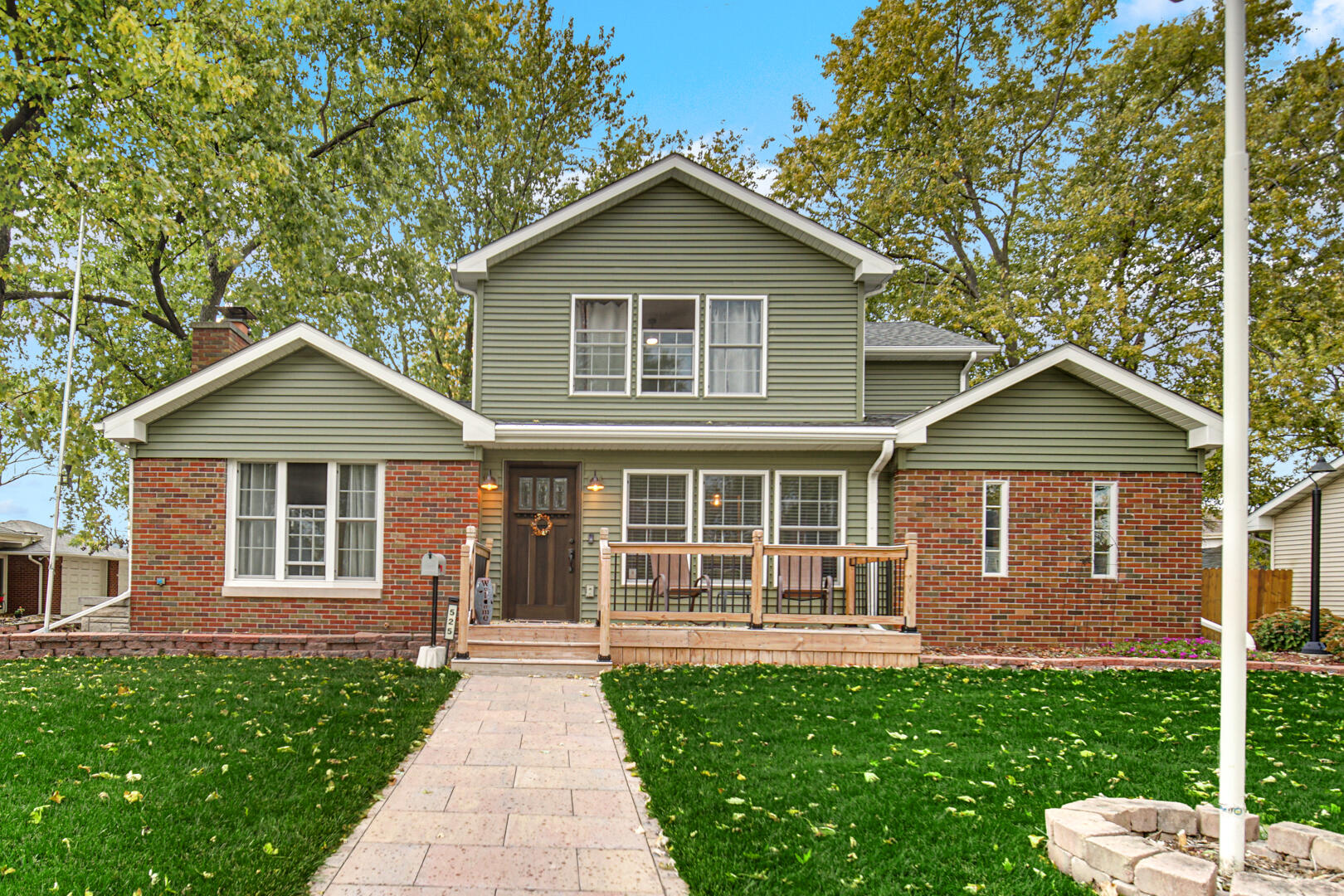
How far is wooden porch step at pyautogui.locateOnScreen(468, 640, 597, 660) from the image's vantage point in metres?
8.91

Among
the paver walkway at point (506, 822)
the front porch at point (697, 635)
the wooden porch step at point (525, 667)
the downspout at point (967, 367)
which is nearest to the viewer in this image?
the paver walkway at point (506, 822)

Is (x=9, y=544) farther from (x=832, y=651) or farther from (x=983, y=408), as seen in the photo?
(x=983, y=408)

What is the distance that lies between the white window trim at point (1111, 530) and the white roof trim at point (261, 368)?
26.3ft

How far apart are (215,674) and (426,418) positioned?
12.9 feet

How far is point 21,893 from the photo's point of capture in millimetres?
3227

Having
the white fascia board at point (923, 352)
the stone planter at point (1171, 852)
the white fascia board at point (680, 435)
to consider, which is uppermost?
the white fascia board at point (923, 352)

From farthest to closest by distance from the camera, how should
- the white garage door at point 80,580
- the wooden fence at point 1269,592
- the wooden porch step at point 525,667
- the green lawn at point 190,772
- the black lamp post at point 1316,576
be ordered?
the white garage door at point 80,580
the wooden fence at point 1269,592
the black lamp post at point 1316,576
the wooden porch step at point 525,667
the green lawn at point 190,772

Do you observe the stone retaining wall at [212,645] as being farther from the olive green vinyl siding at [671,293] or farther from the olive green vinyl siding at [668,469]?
the olive green vinyl siding at [671,293]

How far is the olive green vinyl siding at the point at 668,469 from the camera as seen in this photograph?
1123cm

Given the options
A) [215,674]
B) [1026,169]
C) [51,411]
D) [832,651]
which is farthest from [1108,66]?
[51,411]

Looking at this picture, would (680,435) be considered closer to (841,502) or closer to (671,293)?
(671,293)

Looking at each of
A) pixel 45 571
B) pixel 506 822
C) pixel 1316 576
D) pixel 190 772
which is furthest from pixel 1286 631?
pixel 45 571

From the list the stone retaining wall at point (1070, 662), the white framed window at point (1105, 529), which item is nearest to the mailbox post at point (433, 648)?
the stone retaining wall at point (1070, 662)

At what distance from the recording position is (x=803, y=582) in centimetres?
1085
